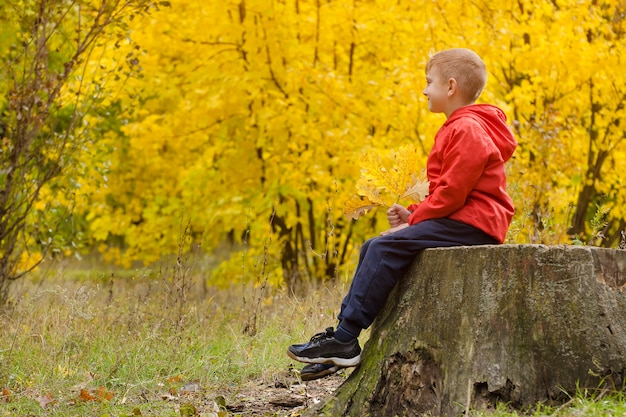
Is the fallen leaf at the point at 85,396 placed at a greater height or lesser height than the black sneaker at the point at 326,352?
lesser

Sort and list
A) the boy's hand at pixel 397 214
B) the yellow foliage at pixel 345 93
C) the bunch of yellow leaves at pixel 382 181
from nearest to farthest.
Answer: the boy's hand at pixel 397 214 < the bunch of yellow leaves at pixel 382 181 < the yellow foliage at pixel 345 93

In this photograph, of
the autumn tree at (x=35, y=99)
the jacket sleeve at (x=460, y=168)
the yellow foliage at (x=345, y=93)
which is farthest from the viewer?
the yellow foliage at (x=345, y=93)

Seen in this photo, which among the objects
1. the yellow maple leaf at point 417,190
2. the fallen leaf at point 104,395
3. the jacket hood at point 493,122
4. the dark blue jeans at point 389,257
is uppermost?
the jacket hood at point 493,122

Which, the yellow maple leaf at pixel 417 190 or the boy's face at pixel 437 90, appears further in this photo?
the yellow maple leaf at pixel 417 190

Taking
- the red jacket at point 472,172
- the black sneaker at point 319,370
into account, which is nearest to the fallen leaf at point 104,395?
the black sneaker at point 319,370

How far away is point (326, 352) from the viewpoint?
3.43 meters

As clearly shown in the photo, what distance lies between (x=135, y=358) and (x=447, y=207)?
7.18 feet

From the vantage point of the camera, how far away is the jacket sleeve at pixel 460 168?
10.8ft

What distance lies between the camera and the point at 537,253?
3152 millimetres

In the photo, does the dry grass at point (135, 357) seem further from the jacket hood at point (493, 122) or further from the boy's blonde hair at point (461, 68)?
the boy's blonde hair at point (461, 68)

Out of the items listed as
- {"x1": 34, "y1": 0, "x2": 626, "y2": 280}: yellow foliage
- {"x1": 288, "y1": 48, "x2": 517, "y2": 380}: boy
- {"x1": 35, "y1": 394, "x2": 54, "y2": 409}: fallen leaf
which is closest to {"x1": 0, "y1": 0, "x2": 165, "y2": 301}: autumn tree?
{"x1": 34, "y1": 0, "x2": 626, "y2": 280}: yellow foliage

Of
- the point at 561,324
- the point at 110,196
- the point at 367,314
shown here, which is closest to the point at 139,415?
the point at 367,314

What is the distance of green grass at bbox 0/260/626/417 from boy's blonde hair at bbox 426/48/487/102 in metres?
1.96

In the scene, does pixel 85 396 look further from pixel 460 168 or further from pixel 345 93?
pixel 345 93
